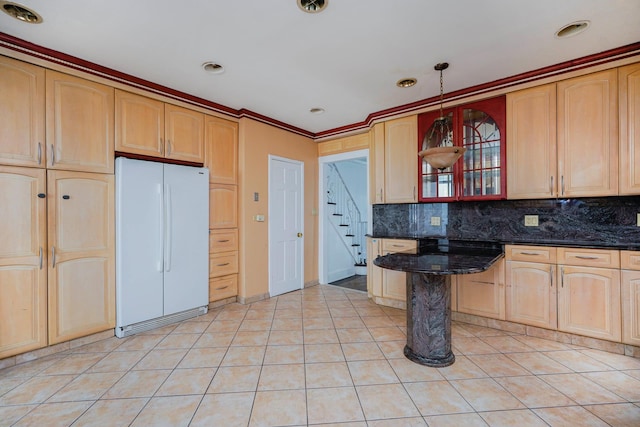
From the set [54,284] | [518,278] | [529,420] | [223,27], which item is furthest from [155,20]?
[518,278]

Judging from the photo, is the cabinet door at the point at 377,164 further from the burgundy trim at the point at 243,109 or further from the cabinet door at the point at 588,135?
the cabinet door at the point at 588,135

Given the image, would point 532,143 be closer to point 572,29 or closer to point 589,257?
point 572,29

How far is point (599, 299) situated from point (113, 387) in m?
4.12

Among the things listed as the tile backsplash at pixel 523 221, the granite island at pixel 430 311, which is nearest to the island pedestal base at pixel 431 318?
the granite island at pixel 430 311

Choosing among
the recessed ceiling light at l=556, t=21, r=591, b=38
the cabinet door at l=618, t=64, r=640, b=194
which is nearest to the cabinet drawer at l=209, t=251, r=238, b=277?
the recessed ceiling light at l=556, t=21, r=591, b=38

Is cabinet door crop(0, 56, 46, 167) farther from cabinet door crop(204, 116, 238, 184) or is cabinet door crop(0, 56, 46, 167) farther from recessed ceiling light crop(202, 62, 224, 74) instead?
cabinet door crop(204, 116, 238, 184)

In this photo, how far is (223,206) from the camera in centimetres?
395

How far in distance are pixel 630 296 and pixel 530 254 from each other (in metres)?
0.76

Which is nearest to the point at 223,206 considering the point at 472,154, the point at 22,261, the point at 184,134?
the point at 184,134

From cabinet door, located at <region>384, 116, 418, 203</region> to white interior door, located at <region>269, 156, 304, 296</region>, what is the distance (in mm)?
1563

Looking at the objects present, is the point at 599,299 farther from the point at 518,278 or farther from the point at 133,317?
the point at 133,317

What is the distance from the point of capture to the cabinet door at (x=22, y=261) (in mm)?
2369

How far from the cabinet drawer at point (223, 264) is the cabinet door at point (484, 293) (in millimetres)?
2905

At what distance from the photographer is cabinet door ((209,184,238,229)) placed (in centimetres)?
383
